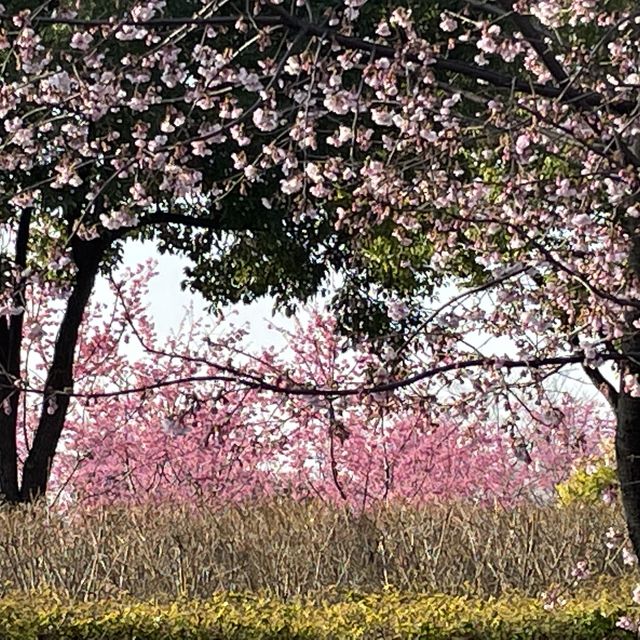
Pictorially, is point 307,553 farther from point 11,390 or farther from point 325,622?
point 11,390

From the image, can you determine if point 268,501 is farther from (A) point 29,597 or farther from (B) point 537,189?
(B) point 537,189

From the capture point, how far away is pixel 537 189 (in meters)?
4.34

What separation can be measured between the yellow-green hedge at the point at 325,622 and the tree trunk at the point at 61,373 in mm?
6624

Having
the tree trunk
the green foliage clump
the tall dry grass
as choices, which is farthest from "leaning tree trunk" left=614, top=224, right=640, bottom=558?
the tree trunk

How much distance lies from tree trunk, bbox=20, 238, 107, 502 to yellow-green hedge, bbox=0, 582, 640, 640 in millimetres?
6624

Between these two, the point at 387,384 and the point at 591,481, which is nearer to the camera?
the point at 387,384

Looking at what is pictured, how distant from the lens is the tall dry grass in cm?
822

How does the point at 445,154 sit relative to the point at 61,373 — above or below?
below

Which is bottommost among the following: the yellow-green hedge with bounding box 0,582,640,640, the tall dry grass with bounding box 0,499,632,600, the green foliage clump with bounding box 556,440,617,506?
the yellow-green hedge with bounding box 0,582,640,640

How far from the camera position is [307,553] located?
8.31m

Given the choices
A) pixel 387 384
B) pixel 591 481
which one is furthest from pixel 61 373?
pixel 387 384

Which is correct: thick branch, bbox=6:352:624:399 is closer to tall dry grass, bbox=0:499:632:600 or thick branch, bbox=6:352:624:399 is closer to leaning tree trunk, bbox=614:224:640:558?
leaning tree trunk, bbox=614:224:640:558

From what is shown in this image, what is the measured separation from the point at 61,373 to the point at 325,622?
7836 mm

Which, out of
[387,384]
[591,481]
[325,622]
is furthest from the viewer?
[591,481]
